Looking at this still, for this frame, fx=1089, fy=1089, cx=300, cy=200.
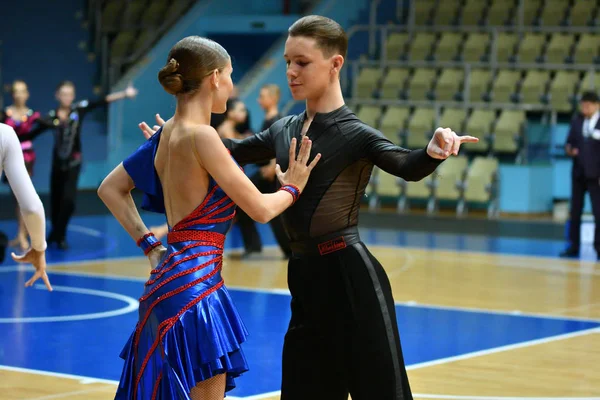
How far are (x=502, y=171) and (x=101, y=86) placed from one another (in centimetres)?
792

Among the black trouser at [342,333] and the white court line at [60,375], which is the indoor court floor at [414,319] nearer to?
the white court line at [60,375]

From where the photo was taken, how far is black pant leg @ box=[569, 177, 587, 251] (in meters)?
12.9

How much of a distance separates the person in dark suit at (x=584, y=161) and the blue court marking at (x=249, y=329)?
14.2 ft

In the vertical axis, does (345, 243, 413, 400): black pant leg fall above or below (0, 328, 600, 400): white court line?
above

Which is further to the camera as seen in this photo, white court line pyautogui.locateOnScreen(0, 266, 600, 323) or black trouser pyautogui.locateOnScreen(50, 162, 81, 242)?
black trouser pyautogui.locateOnScreen(50, 162, 81, 242)

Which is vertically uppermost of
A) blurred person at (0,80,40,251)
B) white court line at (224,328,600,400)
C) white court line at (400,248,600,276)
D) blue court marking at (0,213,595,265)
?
blurred person at (0,80,40,251)

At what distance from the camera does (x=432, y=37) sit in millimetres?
18562

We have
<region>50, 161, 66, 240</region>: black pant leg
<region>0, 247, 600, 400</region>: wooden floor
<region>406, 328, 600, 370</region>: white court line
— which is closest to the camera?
<region>0, 247, 600, 400</region>: wooden floor

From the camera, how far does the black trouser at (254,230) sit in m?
11.7

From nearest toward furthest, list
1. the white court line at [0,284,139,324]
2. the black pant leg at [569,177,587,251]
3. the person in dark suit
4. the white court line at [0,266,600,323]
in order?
1. the white court line at [0,284,139,324]
2. the white court line at [0,266,600,323]
3. the person in dark suit
4. the black pant leg at [569,177,587,251]

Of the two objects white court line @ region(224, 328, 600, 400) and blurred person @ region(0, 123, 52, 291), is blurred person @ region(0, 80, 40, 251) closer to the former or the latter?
white court line @ region(224, 328, 600, 400)

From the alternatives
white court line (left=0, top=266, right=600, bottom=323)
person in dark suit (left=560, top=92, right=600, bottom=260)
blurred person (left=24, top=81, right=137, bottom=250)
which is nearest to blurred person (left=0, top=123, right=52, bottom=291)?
white court line (left=0, top=266, right=600, bottom=323)

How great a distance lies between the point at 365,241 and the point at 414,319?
5655 millimetres

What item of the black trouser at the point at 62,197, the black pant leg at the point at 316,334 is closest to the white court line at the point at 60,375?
the black pant leg at the point at 316,334
